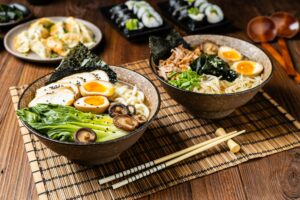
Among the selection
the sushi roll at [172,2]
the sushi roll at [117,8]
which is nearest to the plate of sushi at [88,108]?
the sushi roll at [117,8]

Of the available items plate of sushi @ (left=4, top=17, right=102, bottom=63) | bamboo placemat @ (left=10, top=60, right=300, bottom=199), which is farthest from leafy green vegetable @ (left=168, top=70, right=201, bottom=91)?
plate of sushi @ (left=4, top=17, right=102, bottom=63)

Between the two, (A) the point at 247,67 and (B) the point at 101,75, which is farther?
(A) the point at 247,67

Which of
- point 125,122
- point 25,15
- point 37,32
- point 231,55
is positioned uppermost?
point 125,122

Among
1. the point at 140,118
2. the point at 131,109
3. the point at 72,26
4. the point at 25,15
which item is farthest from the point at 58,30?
the point at 140,118

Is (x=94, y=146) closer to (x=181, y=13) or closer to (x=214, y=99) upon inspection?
(x=214, y=99)

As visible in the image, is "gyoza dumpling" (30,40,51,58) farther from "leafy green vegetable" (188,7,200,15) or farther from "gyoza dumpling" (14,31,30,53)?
"leafy green vegetable" (188,7,200,15)

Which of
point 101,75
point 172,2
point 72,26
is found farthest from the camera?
point 172,2
